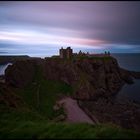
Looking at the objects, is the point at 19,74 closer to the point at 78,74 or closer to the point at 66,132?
the point at 78,74

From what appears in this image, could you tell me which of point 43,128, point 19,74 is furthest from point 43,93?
point 43,128

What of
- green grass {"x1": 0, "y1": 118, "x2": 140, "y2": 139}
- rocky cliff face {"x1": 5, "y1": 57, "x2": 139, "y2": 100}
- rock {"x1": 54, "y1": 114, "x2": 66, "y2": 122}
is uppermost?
green grass {"x1": 0, "y1": 118, "x2": 140, "y2": 139}

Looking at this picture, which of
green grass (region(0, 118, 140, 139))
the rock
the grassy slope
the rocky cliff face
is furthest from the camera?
the rocky cliff face

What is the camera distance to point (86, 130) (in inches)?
620

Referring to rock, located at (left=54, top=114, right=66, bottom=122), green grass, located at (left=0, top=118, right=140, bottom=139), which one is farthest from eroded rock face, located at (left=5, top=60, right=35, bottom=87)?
green grass, located at (left=0, top=118, right=140, bottom=139)

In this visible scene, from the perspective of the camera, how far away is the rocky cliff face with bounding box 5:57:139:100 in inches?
2552


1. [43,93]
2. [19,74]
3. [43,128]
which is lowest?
[43,93]

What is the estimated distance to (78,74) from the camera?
238ft

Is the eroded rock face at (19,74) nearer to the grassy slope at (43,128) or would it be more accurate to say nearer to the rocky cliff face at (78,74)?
the rocky cliff face at (78,74)

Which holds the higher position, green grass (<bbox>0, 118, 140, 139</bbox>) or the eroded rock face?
green grass (<bbox>0, 118, 140, 139</bbox>)

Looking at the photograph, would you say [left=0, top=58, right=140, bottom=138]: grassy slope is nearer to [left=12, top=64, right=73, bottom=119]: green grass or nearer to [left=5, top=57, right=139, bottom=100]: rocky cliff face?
[left=12, top=64, right=73, bottom=119]: green grass

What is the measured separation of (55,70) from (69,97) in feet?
A: 38.7

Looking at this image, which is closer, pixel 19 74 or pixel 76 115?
pixel 76 115

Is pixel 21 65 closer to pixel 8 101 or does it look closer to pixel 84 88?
pixel 84 88
